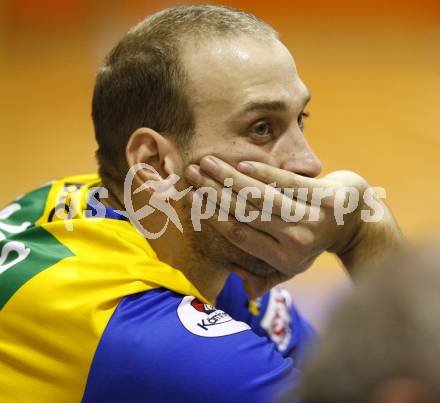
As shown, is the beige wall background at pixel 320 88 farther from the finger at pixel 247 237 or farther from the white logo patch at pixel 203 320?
the white logo patch at pixel 203 320

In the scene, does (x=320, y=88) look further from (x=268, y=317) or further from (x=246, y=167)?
(x=246, y=167)

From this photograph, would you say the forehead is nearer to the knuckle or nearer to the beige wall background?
the knuckle

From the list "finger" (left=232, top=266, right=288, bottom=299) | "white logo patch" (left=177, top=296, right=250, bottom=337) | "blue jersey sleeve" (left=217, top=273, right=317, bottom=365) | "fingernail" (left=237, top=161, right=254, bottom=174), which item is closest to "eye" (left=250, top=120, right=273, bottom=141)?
"fingernail" (left=237, top=161, right=254, bottom=174)

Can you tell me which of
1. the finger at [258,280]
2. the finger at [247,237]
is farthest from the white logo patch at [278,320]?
the finger at [247,237]

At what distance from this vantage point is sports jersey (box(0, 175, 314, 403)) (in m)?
Answer: 2.23

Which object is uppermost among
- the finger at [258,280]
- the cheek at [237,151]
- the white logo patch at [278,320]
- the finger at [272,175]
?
the cheek at [237,151]

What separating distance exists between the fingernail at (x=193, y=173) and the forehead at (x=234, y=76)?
19cm

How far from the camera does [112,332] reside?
2.29m

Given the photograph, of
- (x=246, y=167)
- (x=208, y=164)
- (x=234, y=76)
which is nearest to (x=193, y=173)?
(x=208, y=164)

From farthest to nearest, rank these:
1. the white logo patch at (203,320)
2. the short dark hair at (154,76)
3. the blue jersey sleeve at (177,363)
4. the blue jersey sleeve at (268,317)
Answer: the blue jersey sleeve at (268,317) < the short dark hair at (154,76) < the white logo patch at (203,320) < the blue jersey sleeve at (177,363)

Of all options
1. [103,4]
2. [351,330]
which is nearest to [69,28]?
[103,4]

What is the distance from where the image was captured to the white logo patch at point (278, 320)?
127 inches

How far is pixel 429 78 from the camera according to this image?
26.7ft

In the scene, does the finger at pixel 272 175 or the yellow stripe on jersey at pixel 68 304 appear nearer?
the yellow stripe on jersey at pixel 68 304
